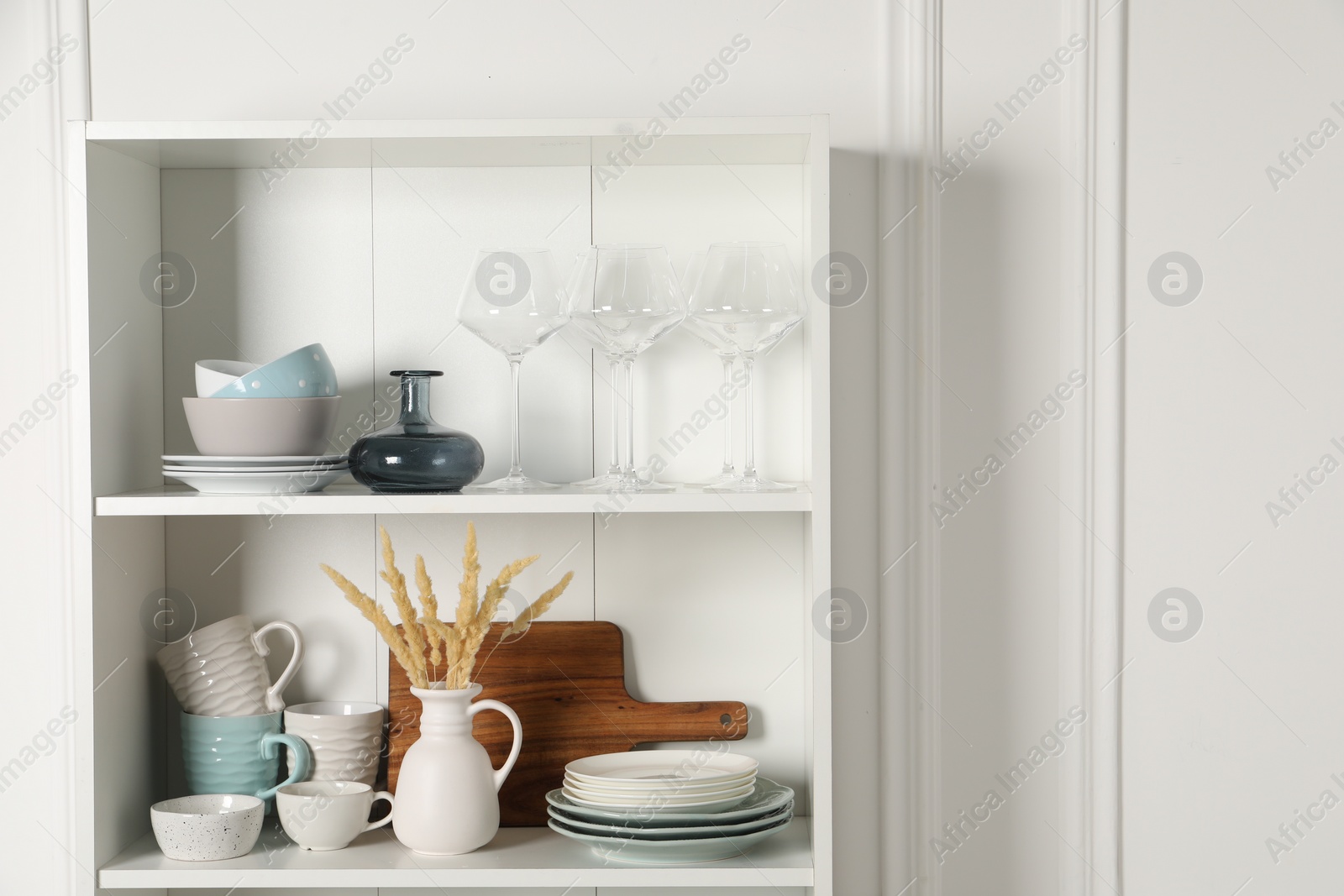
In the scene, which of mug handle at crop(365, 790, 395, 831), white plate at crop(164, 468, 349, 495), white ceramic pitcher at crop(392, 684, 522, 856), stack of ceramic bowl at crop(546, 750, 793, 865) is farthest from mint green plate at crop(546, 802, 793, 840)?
white plate at crop(164, 468, 349, 495)

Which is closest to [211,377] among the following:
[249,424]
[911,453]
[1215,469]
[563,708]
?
[249,424]

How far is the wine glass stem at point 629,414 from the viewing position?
3.54 feet

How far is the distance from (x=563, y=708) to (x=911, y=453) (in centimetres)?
49

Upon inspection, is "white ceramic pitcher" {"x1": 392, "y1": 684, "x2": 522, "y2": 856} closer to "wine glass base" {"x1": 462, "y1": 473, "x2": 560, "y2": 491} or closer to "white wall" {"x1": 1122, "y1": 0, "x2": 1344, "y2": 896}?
"wine glass base" {"x1": 462, "y1": 473, "x2": 560, "y2": 491}

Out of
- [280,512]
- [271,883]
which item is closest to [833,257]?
[280,512]

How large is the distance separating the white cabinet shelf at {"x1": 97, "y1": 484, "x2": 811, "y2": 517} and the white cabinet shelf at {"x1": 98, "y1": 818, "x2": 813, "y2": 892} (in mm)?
348

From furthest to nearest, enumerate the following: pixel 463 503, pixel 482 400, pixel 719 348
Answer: pixel 482 400 < pixel 719 348 < pixel 463 503

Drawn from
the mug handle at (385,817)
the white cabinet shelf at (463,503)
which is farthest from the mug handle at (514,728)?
the white cabinet shelf at (463,503)

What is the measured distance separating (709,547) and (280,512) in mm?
473

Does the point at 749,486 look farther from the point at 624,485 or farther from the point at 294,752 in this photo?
the point at 294,752

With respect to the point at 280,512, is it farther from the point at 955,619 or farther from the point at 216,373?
the point at 955,619

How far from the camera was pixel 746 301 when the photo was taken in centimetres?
104

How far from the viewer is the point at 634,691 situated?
1.18 m

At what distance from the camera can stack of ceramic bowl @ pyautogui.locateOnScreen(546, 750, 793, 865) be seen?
0.99 meters
